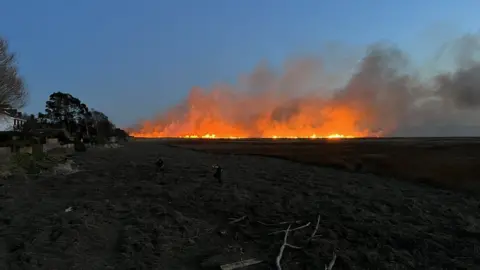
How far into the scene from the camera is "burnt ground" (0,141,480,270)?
9.12m

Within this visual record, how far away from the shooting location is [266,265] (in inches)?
349

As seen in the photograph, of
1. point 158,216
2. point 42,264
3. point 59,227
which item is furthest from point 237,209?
point 42,264

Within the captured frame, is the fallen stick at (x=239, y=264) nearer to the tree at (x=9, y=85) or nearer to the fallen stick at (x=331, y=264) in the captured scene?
the fallen stick at (x=331, y=264)

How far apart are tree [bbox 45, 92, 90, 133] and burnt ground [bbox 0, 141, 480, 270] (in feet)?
266

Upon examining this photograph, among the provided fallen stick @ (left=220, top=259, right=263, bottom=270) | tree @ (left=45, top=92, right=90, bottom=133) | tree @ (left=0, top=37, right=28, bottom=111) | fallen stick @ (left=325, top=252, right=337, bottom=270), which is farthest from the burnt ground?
tree @ (left=45, top=92, right=90, bottom=133)

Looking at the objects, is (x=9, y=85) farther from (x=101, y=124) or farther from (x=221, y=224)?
(x=101, y=124)

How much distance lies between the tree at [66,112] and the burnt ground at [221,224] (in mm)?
80996

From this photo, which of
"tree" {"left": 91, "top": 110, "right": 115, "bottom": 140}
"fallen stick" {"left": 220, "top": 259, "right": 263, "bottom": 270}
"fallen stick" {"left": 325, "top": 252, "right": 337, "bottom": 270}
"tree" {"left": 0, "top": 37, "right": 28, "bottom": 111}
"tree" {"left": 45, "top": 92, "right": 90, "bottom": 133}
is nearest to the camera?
"fallen stick" {"left": 220, "top": 259, "right": 263, "bottom": 270}

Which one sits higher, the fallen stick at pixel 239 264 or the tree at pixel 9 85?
the tree at pixel 9 85

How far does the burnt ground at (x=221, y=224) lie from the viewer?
912 centimetres

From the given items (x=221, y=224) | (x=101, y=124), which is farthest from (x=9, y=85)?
(x=101, y=124)

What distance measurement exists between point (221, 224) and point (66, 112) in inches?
3727

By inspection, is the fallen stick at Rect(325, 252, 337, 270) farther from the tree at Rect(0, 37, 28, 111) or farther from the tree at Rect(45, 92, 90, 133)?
the tree at Rect(45, 92, 90, 133)

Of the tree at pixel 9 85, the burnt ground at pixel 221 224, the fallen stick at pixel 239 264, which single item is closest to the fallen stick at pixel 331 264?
the burnt ground at pixel 221 224
